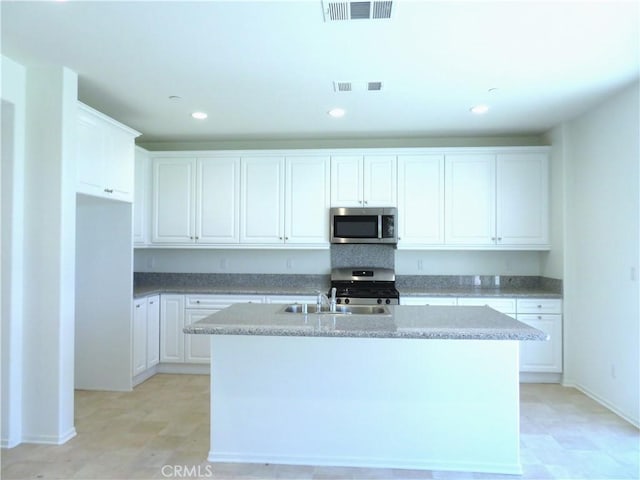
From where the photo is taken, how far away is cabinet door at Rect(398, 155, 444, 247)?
422 centimetres

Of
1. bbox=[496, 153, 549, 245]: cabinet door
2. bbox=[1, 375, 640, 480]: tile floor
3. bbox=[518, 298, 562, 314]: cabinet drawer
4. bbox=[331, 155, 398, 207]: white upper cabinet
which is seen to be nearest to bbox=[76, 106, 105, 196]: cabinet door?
bbox=[1, 375, 640, 480]: tile floor

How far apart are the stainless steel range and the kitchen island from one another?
152cm

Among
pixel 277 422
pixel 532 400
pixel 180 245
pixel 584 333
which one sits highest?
pixel 180 245

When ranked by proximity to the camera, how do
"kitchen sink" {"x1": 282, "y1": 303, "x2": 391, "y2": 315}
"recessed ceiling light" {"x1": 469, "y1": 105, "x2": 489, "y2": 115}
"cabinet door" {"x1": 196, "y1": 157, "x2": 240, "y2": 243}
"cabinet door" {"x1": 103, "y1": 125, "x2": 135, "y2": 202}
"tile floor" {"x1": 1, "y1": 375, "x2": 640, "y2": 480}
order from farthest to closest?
"cabinet door" {"x1": 196, "y1": 157, "x2": 240, "y2": 243}
"recessed ceiling light" {"x1": 469, "y1": 105, "x2": 489, "y2": 115}
"cabinet door" {"x1": 103, "y1": 125, "x2": 135, "y2": 202}
"kitchen sink" {"x1": 282, "y1": 303, "x2": 391, "y2": 315}
"tile floor" {"x1": 1, "y1": 375, "x2": 640, "y2": 480}

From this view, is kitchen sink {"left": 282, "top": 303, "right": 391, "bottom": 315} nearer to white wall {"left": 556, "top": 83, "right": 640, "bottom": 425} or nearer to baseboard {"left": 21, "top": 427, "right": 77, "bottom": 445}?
baseboard {"left": 21, "top": 427, "right": 77, "bottom": 445}

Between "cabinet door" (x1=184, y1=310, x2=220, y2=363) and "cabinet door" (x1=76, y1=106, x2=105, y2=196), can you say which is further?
"cabinet door" (x1=184, y1=310, x2=220, y2=363)

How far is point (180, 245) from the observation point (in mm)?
4410

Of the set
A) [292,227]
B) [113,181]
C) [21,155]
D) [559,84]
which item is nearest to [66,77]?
[21,155]

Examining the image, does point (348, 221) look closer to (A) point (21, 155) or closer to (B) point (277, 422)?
(B) point (277, 422)

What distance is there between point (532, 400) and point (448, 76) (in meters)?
2.81

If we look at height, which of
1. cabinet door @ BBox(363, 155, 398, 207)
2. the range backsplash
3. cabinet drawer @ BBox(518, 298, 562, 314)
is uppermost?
cabinet door @ BBox(363, 155, 398, 207)

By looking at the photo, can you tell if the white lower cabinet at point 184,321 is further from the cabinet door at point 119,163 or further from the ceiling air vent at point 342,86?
the ceiling air vent at point 342,86

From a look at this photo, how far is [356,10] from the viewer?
79.7 inches

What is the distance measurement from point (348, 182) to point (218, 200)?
1435 millimetres
